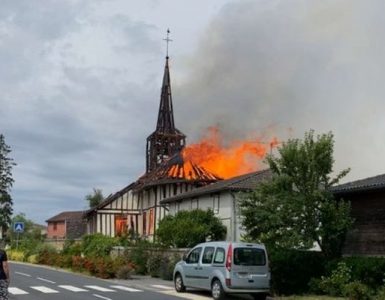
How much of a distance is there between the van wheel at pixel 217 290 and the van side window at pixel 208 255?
0.86 metres

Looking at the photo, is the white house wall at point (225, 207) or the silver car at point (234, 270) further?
the white house wall at point (225, 207)

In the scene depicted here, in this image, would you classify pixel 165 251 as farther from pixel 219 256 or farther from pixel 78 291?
pixel 219 256

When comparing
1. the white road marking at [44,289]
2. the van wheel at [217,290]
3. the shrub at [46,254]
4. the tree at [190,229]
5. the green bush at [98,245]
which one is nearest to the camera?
the van wheel at [217,290]

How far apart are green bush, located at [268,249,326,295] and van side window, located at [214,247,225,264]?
1.91m

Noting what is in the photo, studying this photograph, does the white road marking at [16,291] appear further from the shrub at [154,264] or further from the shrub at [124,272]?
the shrub at [154,264]

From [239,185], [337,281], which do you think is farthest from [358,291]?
[239,185]

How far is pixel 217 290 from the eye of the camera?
19.8m

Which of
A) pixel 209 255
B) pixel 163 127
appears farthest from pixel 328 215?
pixel 163 127

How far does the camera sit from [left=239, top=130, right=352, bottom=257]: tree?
2131cm

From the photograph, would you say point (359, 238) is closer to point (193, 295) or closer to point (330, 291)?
point (330, 291)

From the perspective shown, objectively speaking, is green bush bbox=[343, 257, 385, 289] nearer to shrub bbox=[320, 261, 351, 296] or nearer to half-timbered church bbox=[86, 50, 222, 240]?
shrub bbox=[320, 261, 351, 296]

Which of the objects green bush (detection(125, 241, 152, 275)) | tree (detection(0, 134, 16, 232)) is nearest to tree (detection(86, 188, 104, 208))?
tree (detection(0, 134, 16, 232))

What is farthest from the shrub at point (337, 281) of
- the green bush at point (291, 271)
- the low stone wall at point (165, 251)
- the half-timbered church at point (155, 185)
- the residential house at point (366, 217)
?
the half-timbered church at point (155, 185)

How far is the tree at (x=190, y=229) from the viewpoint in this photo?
1371 inches
